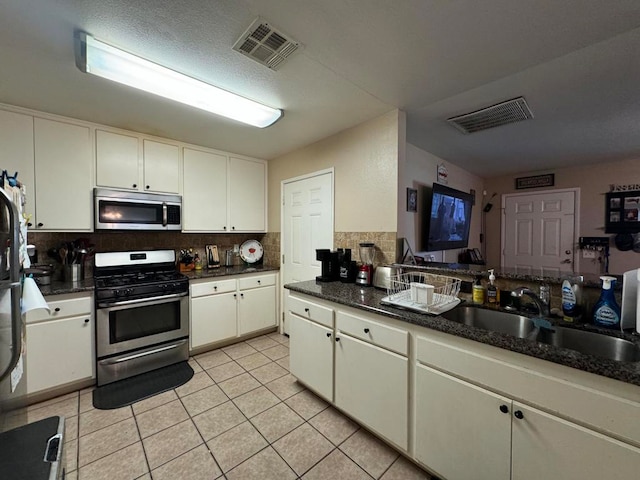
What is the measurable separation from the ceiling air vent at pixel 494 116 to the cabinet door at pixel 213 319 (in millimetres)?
2944

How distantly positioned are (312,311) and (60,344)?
6.59ft

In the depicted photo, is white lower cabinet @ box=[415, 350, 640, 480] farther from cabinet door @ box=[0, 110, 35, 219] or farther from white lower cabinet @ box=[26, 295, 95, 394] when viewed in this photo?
cabinet door @ box=[0, 110, 35, 219]

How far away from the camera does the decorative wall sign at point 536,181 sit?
4.17 m

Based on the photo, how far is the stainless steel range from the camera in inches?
86.3

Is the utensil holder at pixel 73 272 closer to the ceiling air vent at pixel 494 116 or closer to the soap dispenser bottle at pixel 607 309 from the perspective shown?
the ceiling air vent at pixel 494 116

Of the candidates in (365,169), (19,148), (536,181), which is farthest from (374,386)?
(536,181)

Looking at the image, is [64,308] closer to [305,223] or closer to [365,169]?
[305,223]

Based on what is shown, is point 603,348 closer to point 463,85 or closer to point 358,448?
point 358,448

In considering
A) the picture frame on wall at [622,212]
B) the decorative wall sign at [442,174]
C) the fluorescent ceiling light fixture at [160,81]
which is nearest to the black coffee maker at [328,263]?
the fluorescent ceiling light fixture at [160,81]

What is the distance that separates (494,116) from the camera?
222cm

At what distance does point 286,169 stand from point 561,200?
4.36m

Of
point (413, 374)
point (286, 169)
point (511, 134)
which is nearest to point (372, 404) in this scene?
point (413, 374)

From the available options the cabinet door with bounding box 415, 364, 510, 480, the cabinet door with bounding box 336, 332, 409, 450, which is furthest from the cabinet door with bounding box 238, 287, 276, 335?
the cabinet door with bounding box 415, 364, 510, 480

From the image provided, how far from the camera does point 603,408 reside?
89 centimetres
